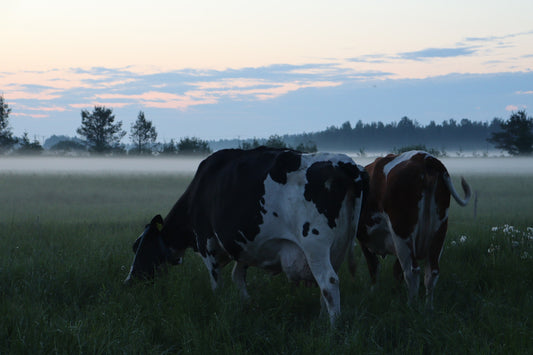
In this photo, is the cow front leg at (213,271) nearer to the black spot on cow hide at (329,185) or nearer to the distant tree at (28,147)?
the black spot on cow hide at (329,185)

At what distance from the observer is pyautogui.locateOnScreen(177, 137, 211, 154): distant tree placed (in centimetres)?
7025

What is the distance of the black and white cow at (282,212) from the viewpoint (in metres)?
5.36

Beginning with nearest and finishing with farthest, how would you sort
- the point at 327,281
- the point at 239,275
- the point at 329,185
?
the point at 327,281, the point at 329,185, the point at 239,275

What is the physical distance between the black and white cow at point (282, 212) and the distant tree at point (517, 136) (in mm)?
70861

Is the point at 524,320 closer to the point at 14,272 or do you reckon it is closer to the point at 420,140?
the point at 14,272

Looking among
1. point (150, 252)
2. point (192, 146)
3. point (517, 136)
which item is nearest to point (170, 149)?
point (192, 146)

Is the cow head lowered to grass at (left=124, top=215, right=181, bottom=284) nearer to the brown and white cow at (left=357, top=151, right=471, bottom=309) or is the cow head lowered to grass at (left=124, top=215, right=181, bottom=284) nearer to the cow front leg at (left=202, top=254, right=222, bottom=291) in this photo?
the cow front leg at (left=202, top=254, right=222, bottom=291)

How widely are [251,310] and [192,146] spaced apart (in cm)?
6638

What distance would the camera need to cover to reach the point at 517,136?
6888 centimetres

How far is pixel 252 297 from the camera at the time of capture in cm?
603

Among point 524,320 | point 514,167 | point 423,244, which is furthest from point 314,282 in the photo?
point 514,167

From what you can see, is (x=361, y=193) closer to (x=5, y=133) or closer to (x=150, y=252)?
(x=150, y=252)

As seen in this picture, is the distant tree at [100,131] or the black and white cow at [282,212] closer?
the black and white cow at [282,212]

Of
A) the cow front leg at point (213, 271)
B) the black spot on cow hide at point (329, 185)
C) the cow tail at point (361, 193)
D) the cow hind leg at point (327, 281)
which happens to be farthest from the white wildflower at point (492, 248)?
the cow front leg at point (213, 271)
